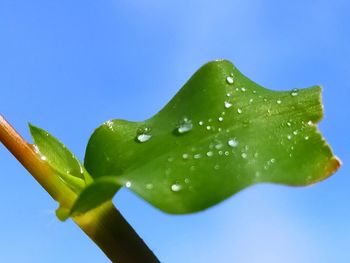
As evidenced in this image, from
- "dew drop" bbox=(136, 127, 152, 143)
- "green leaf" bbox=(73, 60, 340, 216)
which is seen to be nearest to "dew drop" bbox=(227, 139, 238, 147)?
"green leaf" bbox=(73, 60, 340, 216)

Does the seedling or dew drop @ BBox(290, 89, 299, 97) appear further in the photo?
dew drop @ BBox(290, 89, 299, 97)

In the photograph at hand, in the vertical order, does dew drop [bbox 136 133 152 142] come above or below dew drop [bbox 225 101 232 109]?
above

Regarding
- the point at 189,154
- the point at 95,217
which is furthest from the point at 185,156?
the point at 95,217

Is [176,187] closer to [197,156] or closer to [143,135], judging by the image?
[197,156]

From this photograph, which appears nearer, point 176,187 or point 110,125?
point 176,187

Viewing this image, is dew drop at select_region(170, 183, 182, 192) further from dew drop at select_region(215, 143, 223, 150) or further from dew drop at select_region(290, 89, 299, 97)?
dew drop at select_region(290, 89, 299, 97)

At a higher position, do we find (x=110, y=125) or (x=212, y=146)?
(x=110, y=125)
